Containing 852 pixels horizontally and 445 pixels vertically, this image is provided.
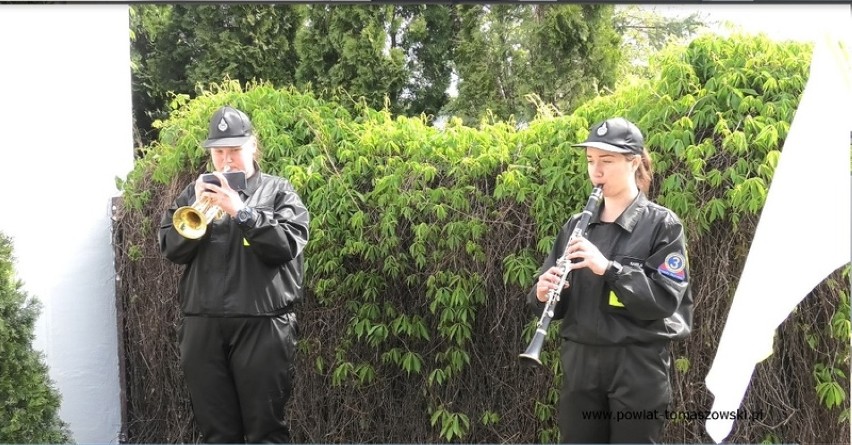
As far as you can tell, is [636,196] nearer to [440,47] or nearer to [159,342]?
[159,342]

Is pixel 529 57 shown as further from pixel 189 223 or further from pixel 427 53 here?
pixel 189 223

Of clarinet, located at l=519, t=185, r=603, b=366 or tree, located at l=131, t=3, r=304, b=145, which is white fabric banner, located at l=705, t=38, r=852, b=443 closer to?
clarinet, located at l=519, t=185, r=603, b=366

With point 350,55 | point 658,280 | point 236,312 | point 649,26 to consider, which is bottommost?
point 236,312

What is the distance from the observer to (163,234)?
444 centimetres

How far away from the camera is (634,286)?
361 cm

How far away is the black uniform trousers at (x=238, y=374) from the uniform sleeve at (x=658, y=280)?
150 cm

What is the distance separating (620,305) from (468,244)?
1424 millimetres

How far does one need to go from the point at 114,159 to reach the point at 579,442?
353 cm

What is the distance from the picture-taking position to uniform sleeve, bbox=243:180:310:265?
416cm

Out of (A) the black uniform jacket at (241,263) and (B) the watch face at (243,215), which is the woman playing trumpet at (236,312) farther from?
(B) the watch face at (243,215)

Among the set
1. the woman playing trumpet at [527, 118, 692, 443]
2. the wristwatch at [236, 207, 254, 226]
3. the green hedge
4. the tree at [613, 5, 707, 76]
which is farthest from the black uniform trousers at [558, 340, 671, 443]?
the tree at [613, 5, 707, 76]

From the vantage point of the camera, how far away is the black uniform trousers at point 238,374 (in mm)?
4348

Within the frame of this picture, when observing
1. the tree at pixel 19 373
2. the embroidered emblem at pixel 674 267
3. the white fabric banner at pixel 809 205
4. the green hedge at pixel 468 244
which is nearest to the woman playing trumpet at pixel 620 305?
the embroidered emblem at pixel 674 267

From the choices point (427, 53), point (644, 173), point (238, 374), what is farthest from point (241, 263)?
point (427, 53)
